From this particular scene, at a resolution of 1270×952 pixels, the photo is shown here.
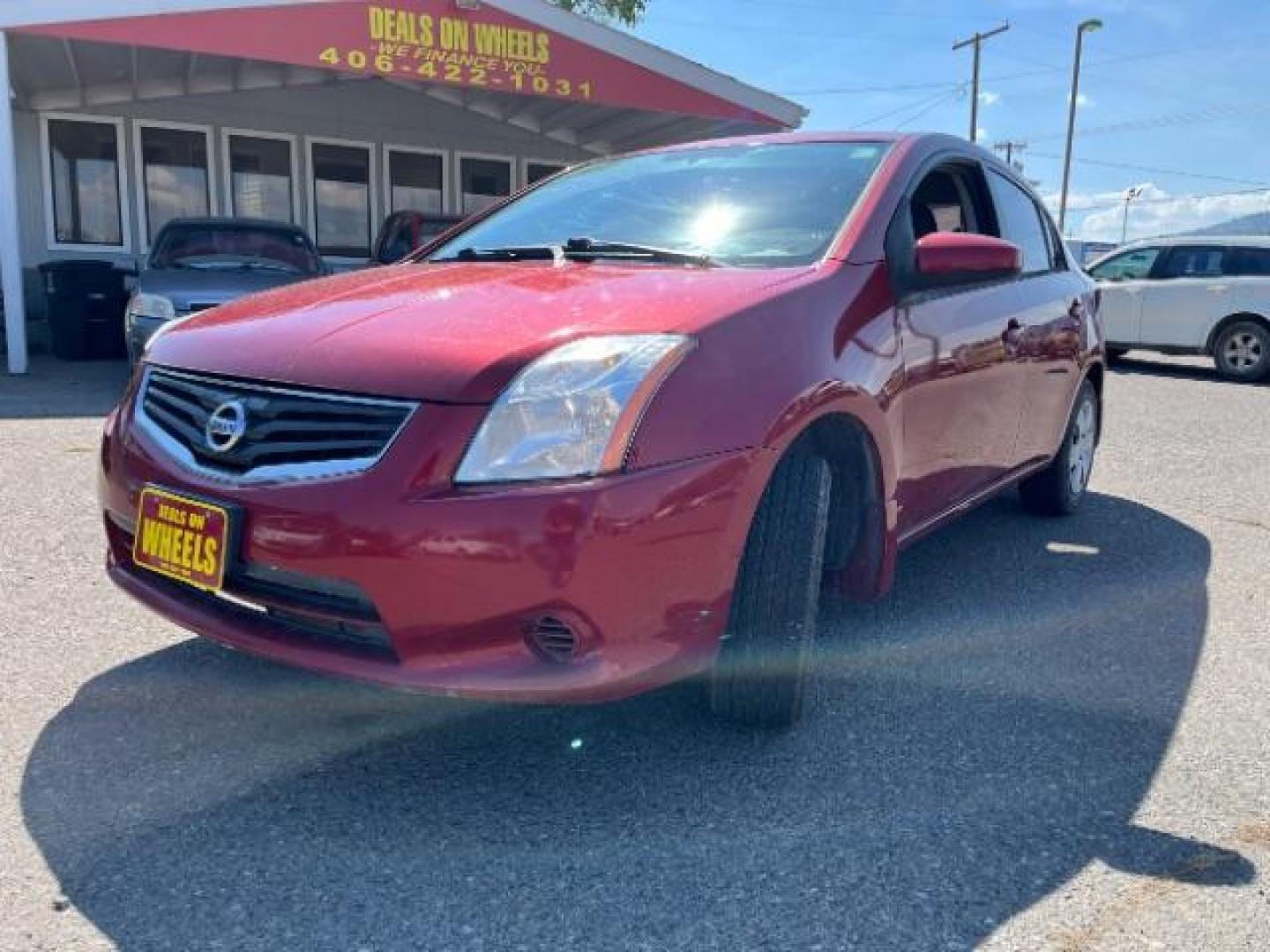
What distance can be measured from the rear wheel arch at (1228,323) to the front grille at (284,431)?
1230 cm

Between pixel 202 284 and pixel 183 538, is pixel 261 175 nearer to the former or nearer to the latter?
pixel 202 284

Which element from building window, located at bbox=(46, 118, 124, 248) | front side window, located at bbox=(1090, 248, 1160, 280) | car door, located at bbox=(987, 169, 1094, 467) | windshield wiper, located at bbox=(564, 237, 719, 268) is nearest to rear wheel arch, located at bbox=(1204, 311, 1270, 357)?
front side window, located at bbox=(1090, 248, 1160, 280)

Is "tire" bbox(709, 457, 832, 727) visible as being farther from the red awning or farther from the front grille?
the red awning

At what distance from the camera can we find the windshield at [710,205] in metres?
2.92

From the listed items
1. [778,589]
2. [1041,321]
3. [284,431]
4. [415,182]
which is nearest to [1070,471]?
[1041,321]

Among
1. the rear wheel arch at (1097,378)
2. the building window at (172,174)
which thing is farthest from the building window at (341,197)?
the rear wheel arch at (1097,378)

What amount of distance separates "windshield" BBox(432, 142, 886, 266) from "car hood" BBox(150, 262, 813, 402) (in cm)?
27

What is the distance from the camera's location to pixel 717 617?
2.22 m

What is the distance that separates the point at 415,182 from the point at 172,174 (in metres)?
3.41

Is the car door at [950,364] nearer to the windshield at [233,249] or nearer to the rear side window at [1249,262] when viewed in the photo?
the windshield at [233,249]

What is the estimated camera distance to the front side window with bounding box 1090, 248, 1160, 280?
1260 centimetres

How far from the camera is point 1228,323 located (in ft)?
39.2

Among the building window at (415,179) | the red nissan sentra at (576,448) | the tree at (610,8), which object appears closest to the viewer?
the red nissan sentra at (576,448)

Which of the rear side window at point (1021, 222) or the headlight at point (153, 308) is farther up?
the rear side window at point (1021, 222)
